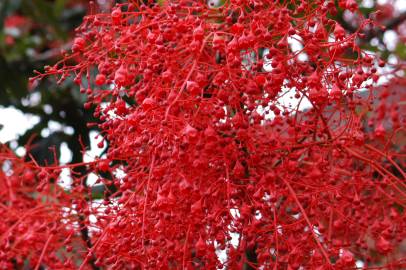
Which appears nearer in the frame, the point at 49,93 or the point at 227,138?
the point at 227,138

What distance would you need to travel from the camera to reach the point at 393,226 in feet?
5.18

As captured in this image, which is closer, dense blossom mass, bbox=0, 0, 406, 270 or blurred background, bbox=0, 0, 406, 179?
dense blossom mass, bbox=0, 0, 406, 270

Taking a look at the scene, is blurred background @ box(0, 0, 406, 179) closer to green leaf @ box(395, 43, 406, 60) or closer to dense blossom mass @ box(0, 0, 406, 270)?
green leaf @ box(395, 43, 406, 60)

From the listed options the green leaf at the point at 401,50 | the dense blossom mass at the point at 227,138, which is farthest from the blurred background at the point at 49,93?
the dense blossom mass at the point at 227,138

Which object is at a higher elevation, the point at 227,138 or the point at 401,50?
the point at 401,50

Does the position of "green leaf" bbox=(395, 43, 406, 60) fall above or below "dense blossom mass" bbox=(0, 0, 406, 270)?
above

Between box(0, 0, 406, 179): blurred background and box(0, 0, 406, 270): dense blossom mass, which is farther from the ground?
box(0, 0, 406, 179): blurred background

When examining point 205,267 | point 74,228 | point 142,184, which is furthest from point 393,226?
point 74,228

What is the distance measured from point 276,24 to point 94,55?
0.43 m

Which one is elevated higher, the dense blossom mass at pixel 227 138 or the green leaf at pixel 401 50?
the green leaf at pixel 401 50

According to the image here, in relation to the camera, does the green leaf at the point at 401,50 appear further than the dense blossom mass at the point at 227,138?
Yes

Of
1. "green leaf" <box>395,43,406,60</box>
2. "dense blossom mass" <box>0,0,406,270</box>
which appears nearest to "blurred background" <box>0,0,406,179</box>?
"green leaf" <box>395,43,406,60</box>

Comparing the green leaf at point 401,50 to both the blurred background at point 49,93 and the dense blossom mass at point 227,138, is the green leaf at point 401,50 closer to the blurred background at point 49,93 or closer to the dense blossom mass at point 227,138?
the blurred background at point 49,93

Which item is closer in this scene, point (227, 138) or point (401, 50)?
point (227, 138)
